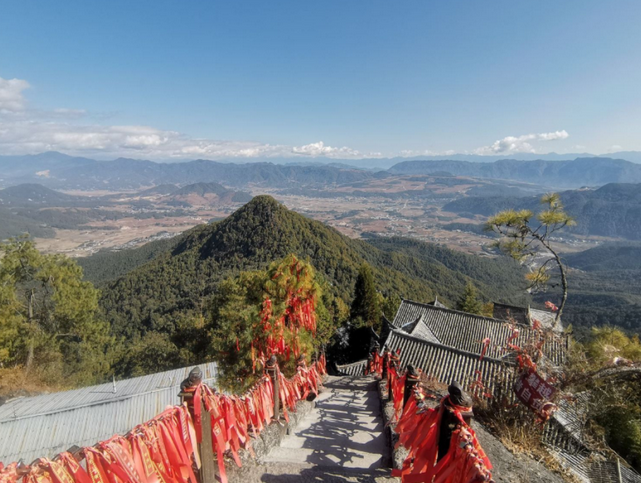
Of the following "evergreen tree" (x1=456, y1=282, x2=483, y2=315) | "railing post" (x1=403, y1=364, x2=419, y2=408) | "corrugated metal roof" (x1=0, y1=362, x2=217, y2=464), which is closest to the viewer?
"railing post" (x1=403, y1=364, x2=419, y2=408)

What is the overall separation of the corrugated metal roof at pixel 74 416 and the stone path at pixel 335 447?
7336 millimetres

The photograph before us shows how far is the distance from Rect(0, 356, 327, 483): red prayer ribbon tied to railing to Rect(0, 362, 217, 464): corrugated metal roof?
27.1ft

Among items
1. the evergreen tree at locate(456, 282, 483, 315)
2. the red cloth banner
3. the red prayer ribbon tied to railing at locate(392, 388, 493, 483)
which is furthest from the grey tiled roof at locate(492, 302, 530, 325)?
the red prayer ribbon tied to railing at locate(392, 388, 493, 483)

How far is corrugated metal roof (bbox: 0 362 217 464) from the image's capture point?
1178cm

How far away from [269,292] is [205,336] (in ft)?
47.2

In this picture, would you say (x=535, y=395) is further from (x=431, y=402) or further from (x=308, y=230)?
(x=308, y=230)

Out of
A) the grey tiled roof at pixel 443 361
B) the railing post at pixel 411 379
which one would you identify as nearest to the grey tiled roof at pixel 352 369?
the grey tiled roof at pixel 443 361

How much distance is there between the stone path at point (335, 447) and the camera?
4781 mm

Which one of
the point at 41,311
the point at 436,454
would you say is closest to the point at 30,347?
the point at 41,311

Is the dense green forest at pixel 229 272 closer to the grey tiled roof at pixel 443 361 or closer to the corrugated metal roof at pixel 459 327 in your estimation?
the corrugated metal roof at pixel 459 327

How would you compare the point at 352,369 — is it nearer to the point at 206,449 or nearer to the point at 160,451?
the point at 206,449

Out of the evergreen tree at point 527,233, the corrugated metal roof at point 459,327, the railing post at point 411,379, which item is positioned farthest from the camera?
the corrugated metal roof at point 459,327

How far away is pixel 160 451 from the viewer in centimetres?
398

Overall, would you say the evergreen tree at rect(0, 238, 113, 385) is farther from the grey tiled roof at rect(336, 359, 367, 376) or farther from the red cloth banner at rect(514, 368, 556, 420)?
the red cloth banner at rect(514, 368, 556, 420)
